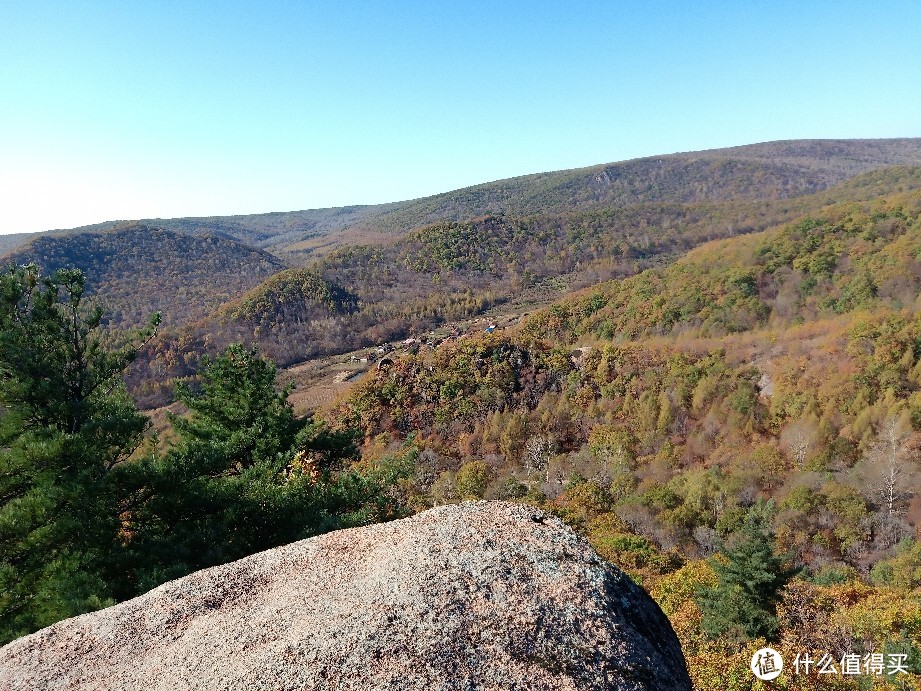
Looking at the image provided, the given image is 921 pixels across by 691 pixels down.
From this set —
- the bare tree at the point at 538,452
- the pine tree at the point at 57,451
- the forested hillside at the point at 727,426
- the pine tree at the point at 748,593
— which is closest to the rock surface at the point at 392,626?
the pine tree at the point at 57,451

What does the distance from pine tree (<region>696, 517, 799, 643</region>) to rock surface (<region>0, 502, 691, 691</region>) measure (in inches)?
314

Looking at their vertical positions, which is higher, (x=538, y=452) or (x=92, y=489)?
(x=92, y=489)

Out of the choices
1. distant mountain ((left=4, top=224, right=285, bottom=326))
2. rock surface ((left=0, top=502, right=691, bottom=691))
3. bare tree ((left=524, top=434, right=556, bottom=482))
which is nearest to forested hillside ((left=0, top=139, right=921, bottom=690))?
bare tree ((left=524, top=434, right=556, bottom=482))

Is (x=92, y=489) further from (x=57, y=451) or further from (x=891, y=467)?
(x=891, y=467)

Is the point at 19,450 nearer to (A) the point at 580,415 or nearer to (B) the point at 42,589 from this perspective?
(B) the point at 42,589

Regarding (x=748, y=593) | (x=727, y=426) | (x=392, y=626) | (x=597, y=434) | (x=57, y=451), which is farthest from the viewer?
(x=597, y=434)

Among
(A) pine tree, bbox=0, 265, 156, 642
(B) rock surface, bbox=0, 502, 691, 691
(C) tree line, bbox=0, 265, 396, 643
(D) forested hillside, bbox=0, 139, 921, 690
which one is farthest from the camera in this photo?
(D) forested hillside, bbox=0, 139, 921, 690

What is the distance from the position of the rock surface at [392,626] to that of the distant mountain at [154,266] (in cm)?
9855

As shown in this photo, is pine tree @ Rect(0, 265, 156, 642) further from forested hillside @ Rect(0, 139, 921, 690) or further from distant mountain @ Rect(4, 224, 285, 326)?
distant mountain @ Rect(4, 224, 285, 326)

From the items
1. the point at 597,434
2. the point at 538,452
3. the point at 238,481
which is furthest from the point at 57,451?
the point at 597,434

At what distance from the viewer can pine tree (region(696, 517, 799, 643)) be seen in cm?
990

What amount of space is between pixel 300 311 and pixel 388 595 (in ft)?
315

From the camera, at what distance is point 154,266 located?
125 m

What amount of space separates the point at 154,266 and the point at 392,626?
142786 mm
